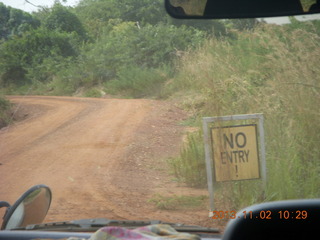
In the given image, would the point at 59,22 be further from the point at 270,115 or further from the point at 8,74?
the point at 270,115

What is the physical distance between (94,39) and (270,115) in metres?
8.13

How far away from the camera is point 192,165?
19.2 ft

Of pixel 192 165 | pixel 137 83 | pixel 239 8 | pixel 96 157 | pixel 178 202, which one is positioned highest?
pixel 137 83

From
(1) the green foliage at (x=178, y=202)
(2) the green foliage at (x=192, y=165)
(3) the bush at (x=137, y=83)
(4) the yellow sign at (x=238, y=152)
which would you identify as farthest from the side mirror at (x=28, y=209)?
(3) the bush at (x=137, y=83)

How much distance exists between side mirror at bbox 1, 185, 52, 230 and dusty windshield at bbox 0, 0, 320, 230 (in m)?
1.67

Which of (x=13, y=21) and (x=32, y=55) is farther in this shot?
(x=32, y=55)

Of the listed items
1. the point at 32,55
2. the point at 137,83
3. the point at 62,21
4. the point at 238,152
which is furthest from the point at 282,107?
the point at 137,83

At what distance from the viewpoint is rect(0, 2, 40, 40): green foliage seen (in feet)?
24.9

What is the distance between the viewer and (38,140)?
8.29 m

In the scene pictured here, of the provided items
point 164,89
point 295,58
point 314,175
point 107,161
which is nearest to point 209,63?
point 295,58

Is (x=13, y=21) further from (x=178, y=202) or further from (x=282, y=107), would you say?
(x=282, y=107)

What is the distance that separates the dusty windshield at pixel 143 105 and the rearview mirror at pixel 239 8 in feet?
7.86

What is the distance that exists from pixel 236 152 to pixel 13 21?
16.5ft
